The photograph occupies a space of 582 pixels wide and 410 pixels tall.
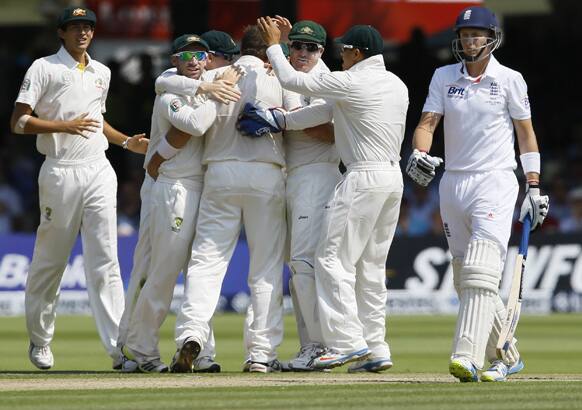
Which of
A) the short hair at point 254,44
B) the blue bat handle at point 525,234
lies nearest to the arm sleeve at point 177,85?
the short hair at point 254,44

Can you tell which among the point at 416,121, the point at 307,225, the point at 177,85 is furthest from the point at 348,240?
the point at 416,121

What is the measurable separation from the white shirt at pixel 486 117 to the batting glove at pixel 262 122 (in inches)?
40.2

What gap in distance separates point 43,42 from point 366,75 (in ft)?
54.5

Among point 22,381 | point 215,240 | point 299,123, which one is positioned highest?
point 299,123

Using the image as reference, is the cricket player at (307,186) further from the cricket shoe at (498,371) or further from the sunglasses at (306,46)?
the cricket shoe at (498,371)

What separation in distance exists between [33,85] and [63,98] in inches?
8.2

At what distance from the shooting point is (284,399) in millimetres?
7066

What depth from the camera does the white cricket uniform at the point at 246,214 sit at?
8.72 m

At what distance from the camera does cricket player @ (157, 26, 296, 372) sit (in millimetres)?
8711

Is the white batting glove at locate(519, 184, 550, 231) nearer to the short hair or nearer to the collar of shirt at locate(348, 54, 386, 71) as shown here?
the collar of shirt at locate(348, 54, 386, 71)

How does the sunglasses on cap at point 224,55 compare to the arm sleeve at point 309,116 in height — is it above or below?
above

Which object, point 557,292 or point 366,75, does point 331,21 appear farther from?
point 366,75

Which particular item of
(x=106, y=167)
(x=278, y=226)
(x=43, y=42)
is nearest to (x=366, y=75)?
(x=278, y=226)

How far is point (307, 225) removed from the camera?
8664 mm
